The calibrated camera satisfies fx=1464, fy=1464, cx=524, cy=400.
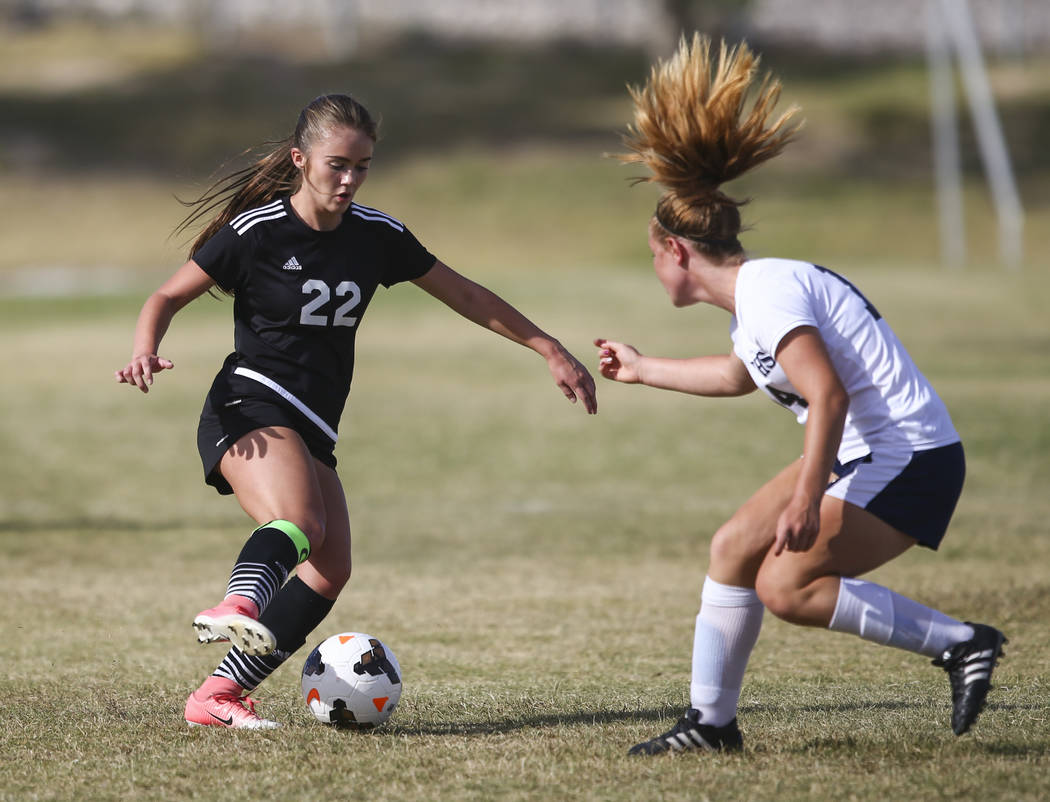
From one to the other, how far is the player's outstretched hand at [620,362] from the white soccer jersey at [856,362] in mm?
699

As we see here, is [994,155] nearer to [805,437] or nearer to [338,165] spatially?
[338,165]

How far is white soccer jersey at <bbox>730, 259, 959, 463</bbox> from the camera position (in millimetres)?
4234

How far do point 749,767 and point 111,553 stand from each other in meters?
5.95

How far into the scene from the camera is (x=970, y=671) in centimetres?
416

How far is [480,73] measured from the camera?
1970 inches

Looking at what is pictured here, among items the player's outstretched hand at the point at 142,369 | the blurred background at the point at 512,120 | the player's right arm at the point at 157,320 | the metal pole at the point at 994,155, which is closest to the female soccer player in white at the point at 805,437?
the player's right arm at the point at 157,320

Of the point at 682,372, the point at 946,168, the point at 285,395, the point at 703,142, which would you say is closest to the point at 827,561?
the point at 682,372

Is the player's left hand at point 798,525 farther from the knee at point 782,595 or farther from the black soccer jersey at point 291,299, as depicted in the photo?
the black soccer jersey at point 291,299

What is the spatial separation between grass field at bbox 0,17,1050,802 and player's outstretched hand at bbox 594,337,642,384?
1.17 m

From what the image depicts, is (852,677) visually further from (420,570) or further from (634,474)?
(634,474)

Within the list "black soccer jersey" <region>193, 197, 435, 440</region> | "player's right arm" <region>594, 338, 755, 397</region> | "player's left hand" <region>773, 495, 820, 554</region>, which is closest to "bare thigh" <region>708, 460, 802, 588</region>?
"player's left hand" <region>773, 495, 820, 554</region>

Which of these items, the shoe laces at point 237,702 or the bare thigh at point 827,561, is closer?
the bare thigh at point 827,561

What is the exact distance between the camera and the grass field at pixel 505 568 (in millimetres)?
4301

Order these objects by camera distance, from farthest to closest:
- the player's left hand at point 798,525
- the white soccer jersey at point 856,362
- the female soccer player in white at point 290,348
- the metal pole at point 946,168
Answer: the metal pole at point 946,168 → the female soccer player in white at point 290,348 → the white soccer jersey at point 856,362 → the player's left hand at point 798,525
